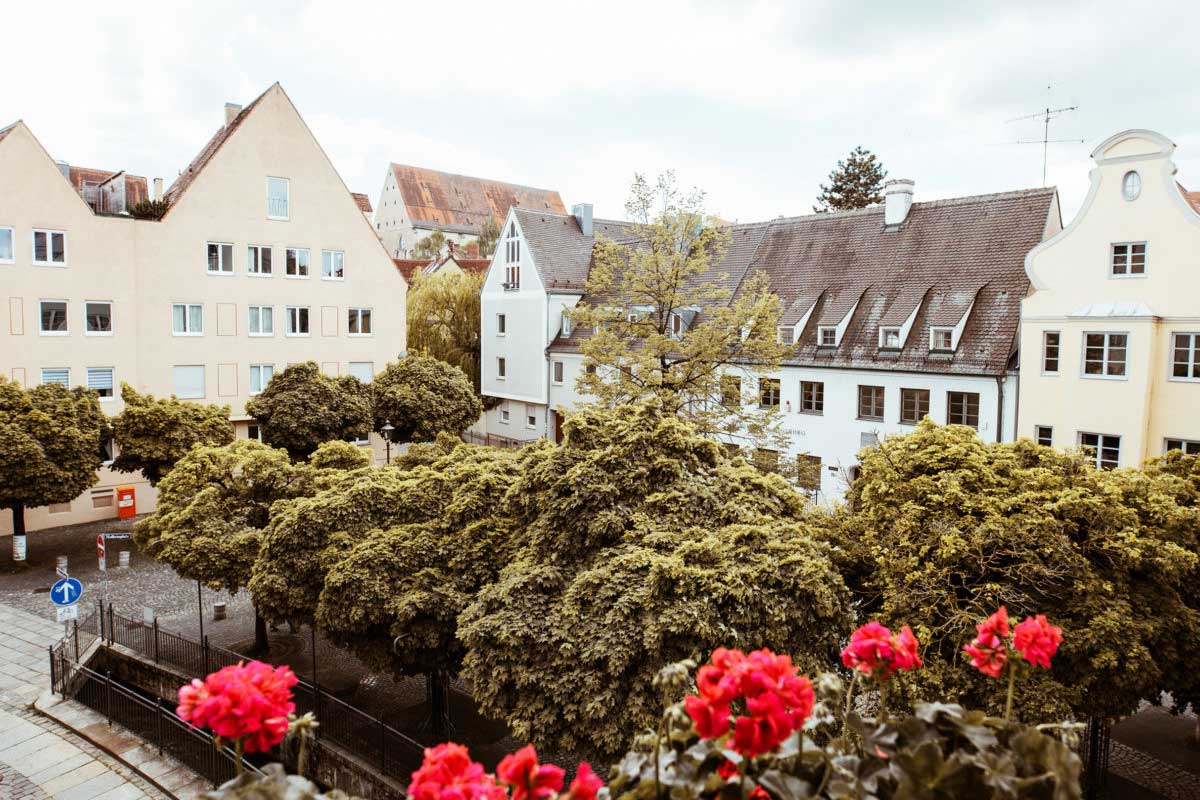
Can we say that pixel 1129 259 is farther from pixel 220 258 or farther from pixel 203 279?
pixel 203 279

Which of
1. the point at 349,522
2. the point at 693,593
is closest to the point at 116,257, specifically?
the point at 349,522

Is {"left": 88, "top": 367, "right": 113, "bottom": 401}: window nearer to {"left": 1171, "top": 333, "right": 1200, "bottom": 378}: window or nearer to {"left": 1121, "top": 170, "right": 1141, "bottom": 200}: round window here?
{"left": 1121, "top": 170, "right": 1141, "bottom": 200}: round window

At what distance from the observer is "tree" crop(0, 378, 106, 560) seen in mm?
24031

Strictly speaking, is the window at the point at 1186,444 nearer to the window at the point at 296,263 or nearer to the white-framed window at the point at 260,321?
the window at the point at 296,263

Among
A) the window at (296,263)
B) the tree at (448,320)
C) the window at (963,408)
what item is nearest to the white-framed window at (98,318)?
the window at (296,263)

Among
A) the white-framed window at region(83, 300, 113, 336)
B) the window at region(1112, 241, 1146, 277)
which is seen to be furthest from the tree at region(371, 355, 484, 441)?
the window at region(1112, 241, 1146, 277)

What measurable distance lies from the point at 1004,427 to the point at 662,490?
64.4 ft

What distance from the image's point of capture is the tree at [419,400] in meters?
34.2

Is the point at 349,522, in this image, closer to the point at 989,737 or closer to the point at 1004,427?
the point at 989,737

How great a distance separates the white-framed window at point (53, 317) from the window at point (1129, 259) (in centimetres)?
3576

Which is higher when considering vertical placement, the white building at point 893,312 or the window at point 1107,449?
the white building at point 893,312

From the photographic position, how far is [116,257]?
101ft

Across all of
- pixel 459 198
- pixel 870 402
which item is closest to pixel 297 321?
pixel 870 402

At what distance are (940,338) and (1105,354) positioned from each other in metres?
5.84
